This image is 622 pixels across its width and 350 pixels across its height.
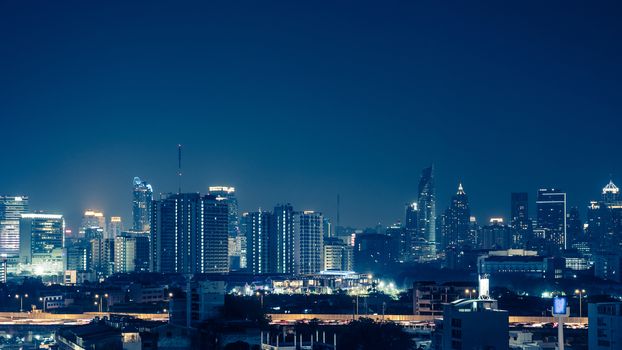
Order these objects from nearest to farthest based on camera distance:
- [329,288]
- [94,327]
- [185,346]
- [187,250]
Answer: [185,346]
[94,327]
[329,288]
[187,250]

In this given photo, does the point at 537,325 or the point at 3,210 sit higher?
the point at 3,210

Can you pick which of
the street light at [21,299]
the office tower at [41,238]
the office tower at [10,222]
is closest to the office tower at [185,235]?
the office tower at [41,238]

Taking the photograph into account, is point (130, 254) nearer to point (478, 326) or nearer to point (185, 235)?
point (185, 235)

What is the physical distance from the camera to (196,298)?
4112 cm

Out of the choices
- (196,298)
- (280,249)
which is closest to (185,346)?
(196,298)

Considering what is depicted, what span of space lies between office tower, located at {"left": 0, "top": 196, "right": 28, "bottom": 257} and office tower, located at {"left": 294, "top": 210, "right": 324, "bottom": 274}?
31206 millimetres

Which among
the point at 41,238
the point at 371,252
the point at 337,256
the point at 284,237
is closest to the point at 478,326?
the point at 284,237

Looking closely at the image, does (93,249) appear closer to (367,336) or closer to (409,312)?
(409,312)

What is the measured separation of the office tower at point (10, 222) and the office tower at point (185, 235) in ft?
76.1

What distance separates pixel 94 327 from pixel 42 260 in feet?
311

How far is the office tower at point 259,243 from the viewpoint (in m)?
136

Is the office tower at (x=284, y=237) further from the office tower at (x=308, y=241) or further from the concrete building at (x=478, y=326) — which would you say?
the concrete building at (x=478, y=326)

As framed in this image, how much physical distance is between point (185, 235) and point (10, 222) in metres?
29.5

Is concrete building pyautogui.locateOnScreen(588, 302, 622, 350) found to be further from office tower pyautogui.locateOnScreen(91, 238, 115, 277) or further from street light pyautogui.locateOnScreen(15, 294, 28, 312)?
office tower pyautogui.locateOnScreen(91, 238, 115, 277)
